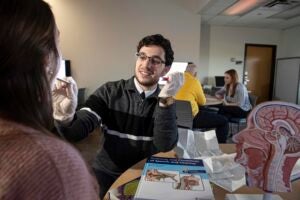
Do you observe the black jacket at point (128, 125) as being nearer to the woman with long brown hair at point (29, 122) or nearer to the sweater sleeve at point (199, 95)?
the woman with long brown hair at point (29, 122)

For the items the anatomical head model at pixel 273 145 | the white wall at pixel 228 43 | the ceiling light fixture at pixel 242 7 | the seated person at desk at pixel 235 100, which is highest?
the ceiling light fixture at pixel 242 7

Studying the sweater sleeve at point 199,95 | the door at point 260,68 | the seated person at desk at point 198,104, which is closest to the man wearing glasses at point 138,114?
the seated person at desk at point 198,104

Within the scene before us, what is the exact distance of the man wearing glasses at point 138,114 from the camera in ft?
4.09

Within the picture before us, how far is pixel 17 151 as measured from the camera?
1.37 ft

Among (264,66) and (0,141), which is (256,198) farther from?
(264,66)

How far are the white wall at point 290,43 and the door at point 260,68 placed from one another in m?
0.23

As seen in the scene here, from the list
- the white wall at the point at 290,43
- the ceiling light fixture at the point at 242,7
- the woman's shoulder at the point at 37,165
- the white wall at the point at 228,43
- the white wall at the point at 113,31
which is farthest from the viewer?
the white wall at the point at 228,43

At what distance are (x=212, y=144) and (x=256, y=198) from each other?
15.9 inches

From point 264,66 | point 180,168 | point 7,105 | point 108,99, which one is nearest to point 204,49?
point 264,66

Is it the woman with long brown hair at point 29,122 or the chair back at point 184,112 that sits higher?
the woman with long brown hair at point 29,122

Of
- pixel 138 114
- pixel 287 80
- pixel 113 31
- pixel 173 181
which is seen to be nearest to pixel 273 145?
pixel 173 181

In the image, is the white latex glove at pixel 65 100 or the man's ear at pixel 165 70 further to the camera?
the man's ear at pixel 165 70

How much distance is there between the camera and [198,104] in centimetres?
307

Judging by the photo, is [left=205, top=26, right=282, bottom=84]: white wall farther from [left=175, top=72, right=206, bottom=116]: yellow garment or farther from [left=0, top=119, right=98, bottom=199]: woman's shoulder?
[left=0, top=119, right=98, bottom=199]: woman's shoulder
